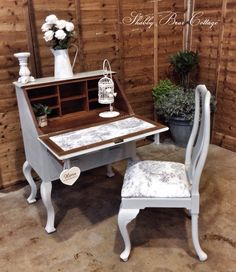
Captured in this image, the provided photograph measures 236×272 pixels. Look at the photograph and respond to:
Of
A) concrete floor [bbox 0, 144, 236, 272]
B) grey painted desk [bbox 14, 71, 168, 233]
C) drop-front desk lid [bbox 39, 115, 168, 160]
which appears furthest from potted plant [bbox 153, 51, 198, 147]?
drop-front desk lid [bbox 39, 115, 168, 160]

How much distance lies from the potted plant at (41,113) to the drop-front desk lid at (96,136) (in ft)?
0.63

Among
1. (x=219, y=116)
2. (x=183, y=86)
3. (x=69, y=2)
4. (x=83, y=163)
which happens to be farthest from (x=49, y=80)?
(x=219, y=116)

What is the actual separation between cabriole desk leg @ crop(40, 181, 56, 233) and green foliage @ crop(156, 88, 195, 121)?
1580 millimetres

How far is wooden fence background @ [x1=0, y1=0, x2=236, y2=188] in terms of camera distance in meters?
2.34

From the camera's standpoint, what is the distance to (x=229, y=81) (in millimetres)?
3049

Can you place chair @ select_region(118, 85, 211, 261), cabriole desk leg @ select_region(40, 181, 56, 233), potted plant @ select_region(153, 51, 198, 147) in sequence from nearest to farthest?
chair @ select_region(118, 85, 211, 261), cabriole desk leg @ select_region(40, 181, 56, 233), potted plant @ select_region(153, 51, 198, 147)

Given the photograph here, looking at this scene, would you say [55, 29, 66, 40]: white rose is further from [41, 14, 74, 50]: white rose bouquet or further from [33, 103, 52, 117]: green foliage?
[33, 103, 52, 117]: green foliage

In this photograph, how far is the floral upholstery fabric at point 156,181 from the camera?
5.52ft

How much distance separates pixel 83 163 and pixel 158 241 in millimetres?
698

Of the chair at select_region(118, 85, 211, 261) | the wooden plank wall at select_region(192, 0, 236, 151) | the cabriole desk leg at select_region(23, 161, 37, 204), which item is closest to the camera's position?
the chair at select_region(118, 85, 211, 261)

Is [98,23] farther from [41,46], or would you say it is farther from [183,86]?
[183,86]

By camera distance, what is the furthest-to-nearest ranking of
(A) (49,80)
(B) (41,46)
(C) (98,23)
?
(C) (98,23), (B) (41,46), (A) (49,80)

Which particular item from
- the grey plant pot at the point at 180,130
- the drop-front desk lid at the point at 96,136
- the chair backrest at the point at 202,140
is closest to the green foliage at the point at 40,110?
the drop-front desk lid at the point at 96,136

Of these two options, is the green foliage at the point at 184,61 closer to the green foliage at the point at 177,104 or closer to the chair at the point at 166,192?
the green foliage at the point at 177,104
